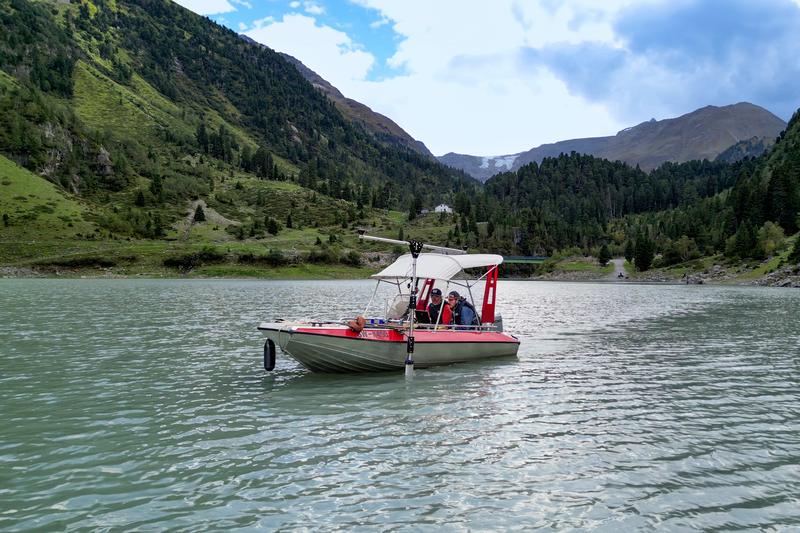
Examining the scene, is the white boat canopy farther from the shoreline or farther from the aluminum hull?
the shoreline

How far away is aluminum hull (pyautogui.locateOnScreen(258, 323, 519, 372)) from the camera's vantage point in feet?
74.8

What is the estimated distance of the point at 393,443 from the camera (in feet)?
48.6

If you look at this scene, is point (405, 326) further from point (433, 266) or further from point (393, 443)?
point (393, 443)

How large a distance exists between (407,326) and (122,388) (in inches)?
493

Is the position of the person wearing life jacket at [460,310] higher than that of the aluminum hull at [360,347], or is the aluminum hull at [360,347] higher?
the person wearing life jacket at [460,310]

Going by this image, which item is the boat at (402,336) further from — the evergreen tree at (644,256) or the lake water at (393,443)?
the evergreen tree at (644,256)

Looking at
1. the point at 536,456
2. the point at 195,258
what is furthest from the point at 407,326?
the point at 195,258

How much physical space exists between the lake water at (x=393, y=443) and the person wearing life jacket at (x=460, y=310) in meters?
3.16

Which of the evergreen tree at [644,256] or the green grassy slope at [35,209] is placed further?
the evergreen tree at [644,256]

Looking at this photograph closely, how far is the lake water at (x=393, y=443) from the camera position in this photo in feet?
35.1

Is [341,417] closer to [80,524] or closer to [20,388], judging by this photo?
[80,524]

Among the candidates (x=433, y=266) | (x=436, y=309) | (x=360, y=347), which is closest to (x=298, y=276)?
(x=436, y=309)

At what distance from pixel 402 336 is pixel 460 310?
5738 millimetres

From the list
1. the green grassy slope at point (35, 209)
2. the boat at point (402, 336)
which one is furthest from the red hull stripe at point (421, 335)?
the green grassy slope at point (35, 209)
